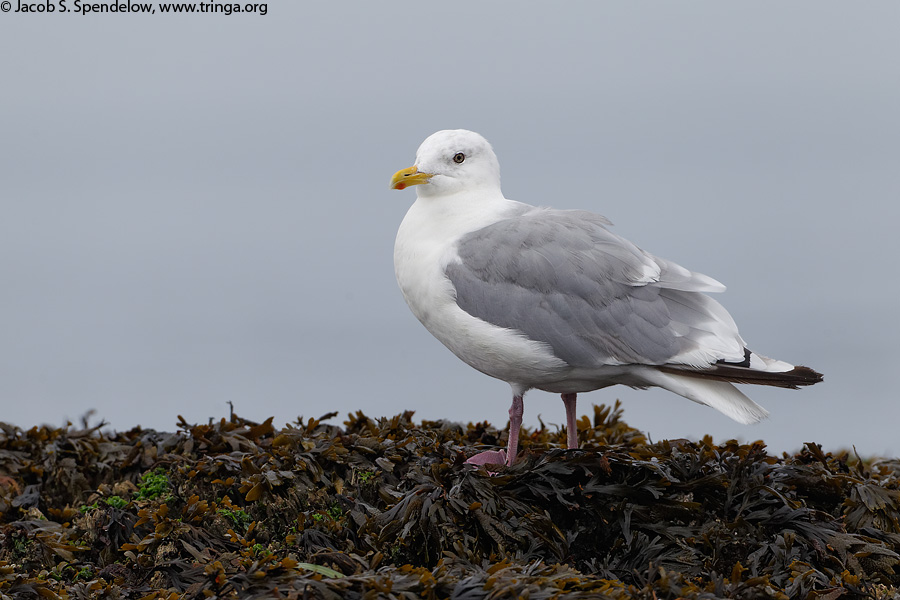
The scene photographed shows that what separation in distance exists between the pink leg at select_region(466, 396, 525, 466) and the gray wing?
56cm

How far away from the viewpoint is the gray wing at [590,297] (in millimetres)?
5453

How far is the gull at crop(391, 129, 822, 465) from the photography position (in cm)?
541

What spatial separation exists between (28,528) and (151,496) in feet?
2.42

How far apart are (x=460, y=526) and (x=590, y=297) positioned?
5.07ft

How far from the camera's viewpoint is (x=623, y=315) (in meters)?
5.55

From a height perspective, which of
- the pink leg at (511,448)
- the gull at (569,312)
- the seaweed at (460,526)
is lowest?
the seaweed at (460,526)

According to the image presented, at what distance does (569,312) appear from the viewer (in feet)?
18.3

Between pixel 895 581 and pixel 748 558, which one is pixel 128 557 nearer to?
pixel 748 558

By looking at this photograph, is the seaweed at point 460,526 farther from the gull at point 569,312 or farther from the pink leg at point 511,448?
the gull at point 569,312

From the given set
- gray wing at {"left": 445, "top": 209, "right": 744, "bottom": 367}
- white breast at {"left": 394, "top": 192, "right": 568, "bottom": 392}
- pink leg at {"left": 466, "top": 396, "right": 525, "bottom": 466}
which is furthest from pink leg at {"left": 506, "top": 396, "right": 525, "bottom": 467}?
gray wing at {"left": 445, "top": 209, "right": 744, "bottom": 367}

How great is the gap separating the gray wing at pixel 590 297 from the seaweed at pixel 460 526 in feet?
2.11

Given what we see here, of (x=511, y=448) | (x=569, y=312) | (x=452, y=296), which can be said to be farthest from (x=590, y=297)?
(x=511, y=448)

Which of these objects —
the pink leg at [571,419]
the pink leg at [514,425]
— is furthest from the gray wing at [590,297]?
the pink leg at [571,419]

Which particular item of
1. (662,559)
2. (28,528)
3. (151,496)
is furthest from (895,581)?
(28,528)
